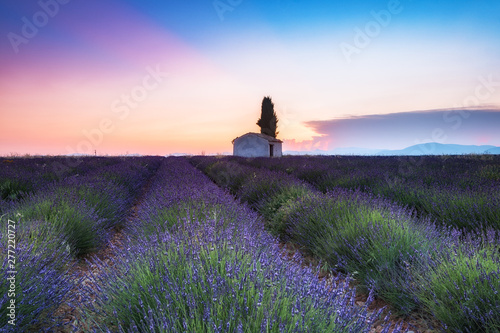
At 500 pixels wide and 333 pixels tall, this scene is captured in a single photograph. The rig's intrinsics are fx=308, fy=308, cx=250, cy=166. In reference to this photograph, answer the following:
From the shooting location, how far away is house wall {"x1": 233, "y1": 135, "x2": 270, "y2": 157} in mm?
31109

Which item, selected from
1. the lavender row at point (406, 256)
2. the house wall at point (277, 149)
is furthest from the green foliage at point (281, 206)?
the house wall at point (277, 149)

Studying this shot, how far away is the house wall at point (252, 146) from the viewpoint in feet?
102

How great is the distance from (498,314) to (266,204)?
451cm

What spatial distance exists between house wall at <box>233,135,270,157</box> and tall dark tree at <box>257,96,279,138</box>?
25.5 feet

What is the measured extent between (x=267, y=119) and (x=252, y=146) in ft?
31.2

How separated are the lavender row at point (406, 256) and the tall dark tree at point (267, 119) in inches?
1367

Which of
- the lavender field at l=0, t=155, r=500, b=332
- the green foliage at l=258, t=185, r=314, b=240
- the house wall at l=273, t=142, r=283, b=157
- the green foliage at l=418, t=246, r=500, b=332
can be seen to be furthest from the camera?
the house wall at l=273, t=142, r=283, b=157

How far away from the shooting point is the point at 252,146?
31.5 m

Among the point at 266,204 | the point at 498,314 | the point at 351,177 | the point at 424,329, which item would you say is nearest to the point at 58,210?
the point at 266,204

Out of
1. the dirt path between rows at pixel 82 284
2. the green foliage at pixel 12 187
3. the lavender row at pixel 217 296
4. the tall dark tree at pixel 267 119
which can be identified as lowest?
the dirt path between rows at pixel 82 284

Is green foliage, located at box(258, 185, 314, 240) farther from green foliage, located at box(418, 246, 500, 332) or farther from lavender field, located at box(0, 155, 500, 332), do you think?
green foliage, located at box(418, 246, 500, 332)

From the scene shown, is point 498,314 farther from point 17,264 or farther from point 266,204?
point 266,204

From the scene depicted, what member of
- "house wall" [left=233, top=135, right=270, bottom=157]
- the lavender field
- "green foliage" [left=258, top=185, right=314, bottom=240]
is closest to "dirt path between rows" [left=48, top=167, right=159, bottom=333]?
the lavender field

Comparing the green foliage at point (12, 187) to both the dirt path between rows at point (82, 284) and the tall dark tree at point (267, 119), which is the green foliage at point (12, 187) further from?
the tall dark tree at point (267, 119)
